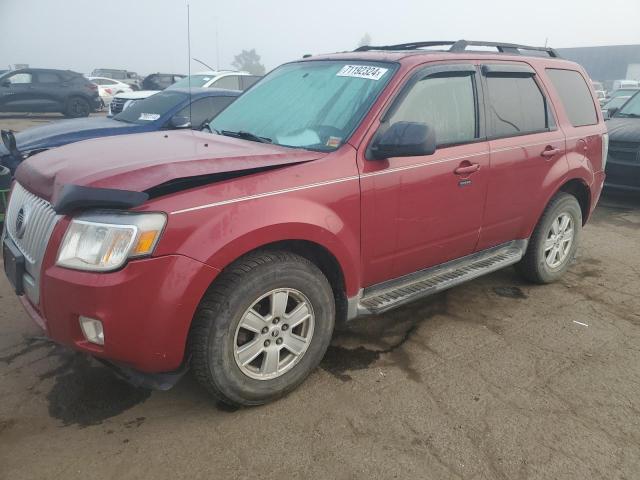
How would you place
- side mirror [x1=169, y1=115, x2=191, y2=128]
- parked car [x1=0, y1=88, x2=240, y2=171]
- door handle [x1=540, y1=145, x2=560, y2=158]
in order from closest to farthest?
door handle [x1=540, y1=145, x2=560, y2=158] → side mirror [x1=169, y1=115, x2=191, y2=128] → parked car [x1=0, y1=88, x2=240, y2=171]

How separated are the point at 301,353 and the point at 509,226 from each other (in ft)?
6.61

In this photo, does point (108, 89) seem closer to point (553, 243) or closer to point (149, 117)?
point (149, 117)

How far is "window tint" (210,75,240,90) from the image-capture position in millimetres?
11609

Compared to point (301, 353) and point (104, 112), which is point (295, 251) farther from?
point (104, 112)

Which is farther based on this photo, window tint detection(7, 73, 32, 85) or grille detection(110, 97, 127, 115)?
window tint detection(7, 73, 32, 85)

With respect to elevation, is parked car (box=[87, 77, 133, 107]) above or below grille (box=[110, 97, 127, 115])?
below

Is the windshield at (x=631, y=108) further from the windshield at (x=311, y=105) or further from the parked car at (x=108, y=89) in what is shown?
the parked car at (x=108, y=89)

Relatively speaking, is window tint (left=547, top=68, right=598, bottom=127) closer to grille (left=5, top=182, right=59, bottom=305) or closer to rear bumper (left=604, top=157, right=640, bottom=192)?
rear bumper (left=604, top=157, right=640, bottom=192)

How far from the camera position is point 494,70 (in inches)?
142

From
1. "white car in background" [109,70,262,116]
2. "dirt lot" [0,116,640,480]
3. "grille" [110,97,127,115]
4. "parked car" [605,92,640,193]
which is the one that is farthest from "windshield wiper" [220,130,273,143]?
"grille" [110,97,127,115]

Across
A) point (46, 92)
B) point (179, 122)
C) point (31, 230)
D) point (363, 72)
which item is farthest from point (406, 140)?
point (46, 92)

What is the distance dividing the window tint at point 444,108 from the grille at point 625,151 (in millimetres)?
4841

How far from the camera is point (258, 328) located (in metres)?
2.57

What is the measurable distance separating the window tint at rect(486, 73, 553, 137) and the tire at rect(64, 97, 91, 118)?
18044 mm
